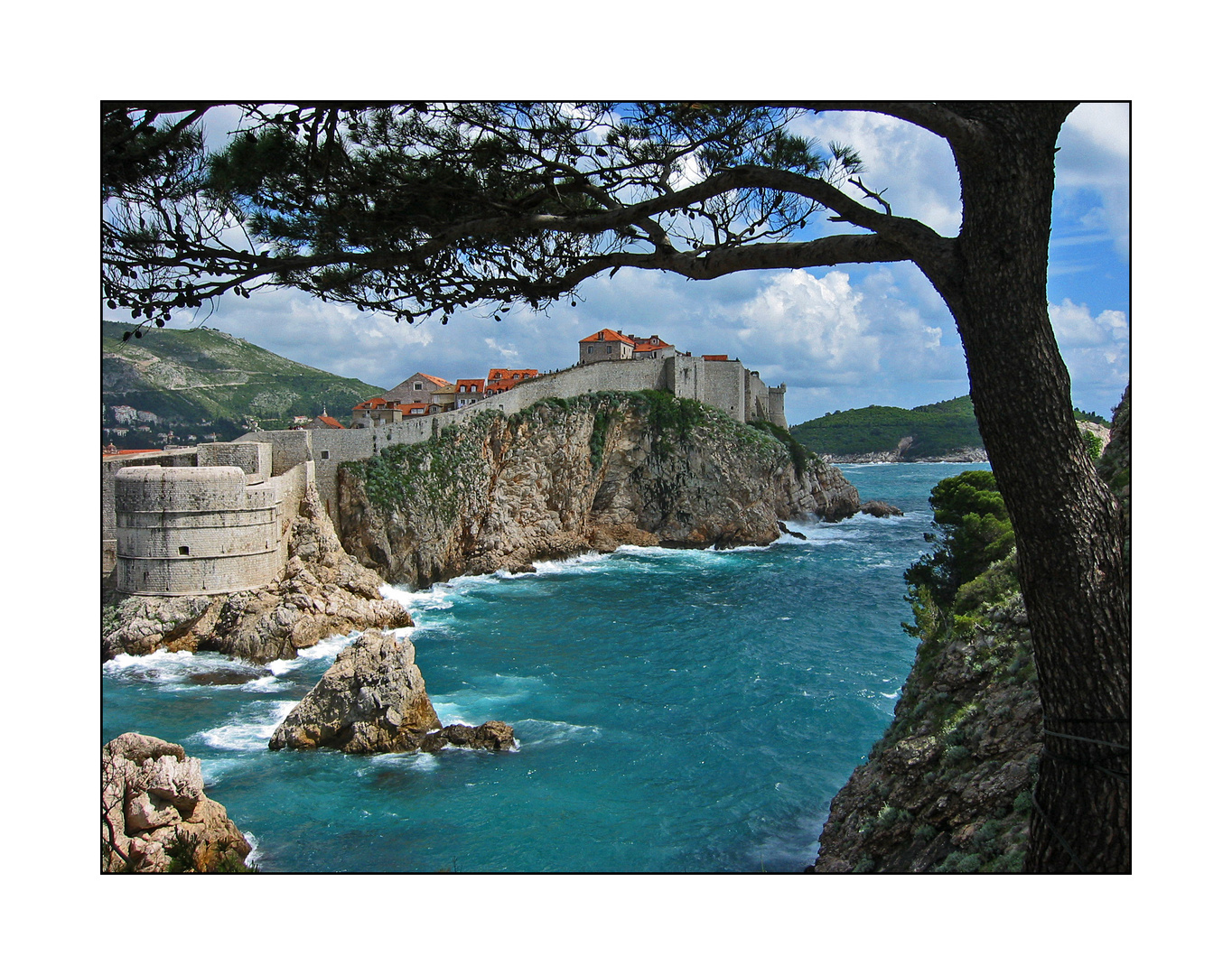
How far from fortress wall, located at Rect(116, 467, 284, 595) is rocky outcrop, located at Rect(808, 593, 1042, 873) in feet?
32.7

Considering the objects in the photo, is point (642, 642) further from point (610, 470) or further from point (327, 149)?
point (610, 470)

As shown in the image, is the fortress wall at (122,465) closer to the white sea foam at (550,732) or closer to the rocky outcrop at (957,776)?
the white sea foam at (550,732)

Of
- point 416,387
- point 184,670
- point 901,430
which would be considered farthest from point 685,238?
point 416,387

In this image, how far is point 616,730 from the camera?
864 centimetres

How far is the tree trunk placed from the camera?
1.98 metres

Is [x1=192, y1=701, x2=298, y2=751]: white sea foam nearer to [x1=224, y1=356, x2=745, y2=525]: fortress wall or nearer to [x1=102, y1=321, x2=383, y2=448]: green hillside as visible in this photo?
[x1=102, y1=321, x2=383, y2=448]: green hillside

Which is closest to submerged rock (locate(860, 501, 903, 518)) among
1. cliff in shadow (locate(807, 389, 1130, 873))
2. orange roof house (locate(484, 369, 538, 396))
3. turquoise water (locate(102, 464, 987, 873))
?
turquoise water (locate(102, 464, 987, 873))

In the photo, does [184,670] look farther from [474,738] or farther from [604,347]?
[604,347]

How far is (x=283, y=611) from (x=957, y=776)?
1164 cm

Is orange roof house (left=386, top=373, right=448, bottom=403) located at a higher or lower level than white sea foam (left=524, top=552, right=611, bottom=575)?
higher

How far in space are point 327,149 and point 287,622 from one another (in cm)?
1074

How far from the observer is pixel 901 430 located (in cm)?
1304

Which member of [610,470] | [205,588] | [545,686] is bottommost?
[545,686]

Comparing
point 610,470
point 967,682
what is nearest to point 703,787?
point 967,682
